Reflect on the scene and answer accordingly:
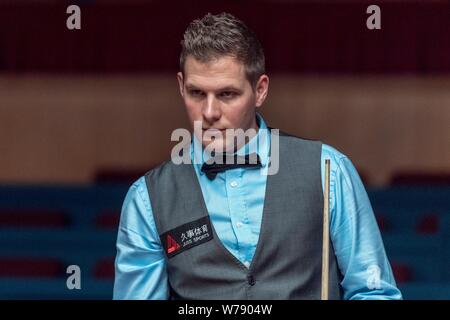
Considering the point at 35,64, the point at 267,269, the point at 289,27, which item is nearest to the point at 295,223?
the point at 267,269

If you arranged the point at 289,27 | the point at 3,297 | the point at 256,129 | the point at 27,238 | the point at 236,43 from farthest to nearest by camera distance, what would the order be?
the point at 289,27 → the point at 27,238 → the point at 3,297 → the point at 256,129 → the point at 236,43

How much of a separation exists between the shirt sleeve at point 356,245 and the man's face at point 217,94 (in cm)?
20

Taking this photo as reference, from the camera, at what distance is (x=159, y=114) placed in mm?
6102

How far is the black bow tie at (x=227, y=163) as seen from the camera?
1.60 metres

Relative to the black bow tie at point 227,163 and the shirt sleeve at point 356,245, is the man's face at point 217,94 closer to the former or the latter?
the black bow tie at point 227,163

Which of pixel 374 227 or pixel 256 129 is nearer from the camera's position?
pixel 374 227

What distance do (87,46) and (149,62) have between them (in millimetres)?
394

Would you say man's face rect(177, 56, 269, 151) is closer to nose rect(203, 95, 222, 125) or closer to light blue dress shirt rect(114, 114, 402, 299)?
nose rect(203, 95, 222, 125)

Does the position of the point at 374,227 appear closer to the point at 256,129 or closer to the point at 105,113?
the point at 256,129

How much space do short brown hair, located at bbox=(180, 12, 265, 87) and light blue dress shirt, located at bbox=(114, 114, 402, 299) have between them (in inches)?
6.5

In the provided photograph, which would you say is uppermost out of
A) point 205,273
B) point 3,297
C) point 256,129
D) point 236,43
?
point 236,43

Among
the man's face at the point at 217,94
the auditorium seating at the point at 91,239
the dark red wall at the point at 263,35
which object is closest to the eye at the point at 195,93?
the man's face at the point at 217,94

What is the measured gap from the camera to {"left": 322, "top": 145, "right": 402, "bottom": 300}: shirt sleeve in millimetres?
1471

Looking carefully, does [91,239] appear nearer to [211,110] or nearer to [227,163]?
[227,163]
